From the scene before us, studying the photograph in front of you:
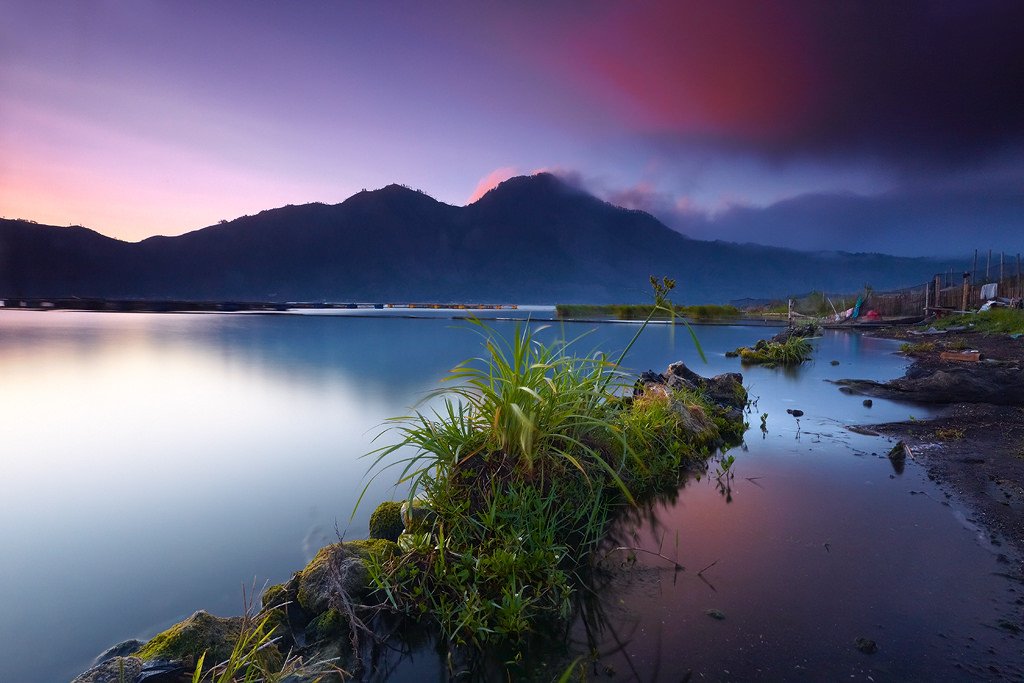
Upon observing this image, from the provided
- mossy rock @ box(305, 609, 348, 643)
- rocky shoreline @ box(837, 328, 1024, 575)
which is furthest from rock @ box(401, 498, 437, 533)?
rocky shoreline @ box(837, 328, 1024, 575)

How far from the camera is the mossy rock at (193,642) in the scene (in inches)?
96.6

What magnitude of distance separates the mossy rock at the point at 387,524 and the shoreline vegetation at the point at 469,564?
0.04 feet

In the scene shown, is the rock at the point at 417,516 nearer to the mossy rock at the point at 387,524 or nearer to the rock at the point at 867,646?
the mossy rock at the point at 387,524

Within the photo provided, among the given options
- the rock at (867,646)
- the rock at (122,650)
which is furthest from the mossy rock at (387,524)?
the rock at (867,646)

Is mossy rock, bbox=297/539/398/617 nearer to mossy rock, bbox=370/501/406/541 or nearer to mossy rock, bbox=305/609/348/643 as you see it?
mossy rock, bbox=305/609/348/643

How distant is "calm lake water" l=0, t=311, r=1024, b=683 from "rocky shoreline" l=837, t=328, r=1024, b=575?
0.80ft

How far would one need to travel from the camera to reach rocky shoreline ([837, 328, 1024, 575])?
4.09 meters

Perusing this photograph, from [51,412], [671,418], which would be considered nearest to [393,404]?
[671,418]

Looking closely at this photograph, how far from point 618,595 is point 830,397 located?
30.3 feet

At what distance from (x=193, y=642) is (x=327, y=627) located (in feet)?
2.33

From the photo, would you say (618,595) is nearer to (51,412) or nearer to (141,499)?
(141,499)

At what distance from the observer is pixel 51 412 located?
1055 cm

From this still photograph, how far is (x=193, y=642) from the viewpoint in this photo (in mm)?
2508

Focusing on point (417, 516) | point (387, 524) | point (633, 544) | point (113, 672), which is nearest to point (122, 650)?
point (113, 672)
